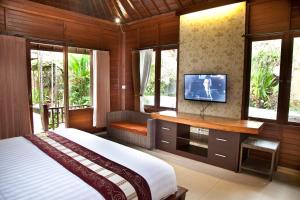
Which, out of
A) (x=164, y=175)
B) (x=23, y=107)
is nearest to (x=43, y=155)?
(x=164, y=175)

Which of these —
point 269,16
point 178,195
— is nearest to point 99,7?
point 269,16

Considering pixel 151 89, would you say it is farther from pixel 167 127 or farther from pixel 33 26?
pixel 33 26

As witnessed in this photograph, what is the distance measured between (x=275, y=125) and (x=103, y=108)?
12.3 feet

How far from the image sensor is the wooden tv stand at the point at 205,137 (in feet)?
10.6

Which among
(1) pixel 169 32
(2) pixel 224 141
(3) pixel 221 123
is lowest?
(2) pixel 224 141

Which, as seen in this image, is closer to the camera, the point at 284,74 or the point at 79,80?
the point at 284,74

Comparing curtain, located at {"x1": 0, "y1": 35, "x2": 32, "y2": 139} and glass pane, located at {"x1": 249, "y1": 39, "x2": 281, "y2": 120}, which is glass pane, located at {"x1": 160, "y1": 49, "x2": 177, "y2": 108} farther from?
curtain, located at {"x1": 0, "y1": 35, "x2": 32, "y2": 139}

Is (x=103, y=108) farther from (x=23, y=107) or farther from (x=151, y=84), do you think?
(x=23, y=107)

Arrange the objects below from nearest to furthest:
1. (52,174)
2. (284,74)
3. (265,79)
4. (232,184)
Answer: (52,174)
(232,184)
(284,74)
(265,79)

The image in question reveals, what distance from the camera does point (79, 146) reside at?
2.44 m

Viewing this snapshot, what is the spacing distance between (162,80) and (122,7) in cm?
206

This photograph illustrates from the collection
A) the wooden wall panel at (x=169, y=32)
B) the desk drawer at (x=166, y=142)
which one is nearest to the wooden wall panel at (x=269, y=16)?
the wooden wall panel at (x=169, y=32)

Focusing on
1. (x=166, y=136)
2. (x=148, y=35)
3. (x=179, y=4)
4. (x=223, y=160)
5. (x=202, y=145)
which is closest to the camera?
(x=223, y=160)

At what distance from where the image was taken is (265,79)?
3.51 metres
